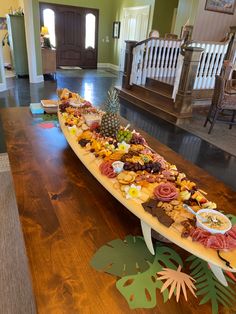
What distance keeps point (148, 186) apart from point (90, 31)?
1017 cm

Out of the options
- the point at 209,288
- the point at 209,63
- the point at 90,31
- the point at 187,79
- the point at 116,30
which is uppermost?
the point at 116,30

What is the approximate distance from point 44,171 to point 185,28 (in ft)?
19.3

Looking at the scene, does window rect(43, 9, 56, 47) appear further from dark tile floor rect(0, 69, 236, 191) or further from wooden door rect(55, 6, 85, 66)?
dark tile floor rect(0, 69, 236, 191)

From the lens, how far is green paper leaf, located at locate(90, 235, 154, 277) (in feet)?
2.89

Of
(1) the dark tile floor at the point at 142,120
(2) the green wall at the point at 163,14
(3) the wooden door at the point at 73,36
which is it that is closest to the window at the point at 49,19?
(3) the wooden door at the point at 73,36

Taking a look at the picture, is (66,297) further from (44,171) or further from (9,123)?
(9,123)

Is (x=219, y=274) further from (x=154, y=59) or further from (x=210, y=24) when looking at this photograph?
(x=210, y=24)

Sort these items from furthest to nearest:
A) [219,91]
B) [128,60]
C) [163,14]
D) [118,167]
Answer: [163,14] → [128,60] → [219,91] → [118,167]

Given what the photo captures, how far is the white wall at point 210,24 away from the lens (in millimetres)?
5797

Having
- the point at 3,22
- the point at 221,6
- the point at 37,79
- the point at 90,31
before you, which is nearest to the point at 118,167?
the point at 37,79

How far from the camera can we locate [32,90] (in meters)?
5.79

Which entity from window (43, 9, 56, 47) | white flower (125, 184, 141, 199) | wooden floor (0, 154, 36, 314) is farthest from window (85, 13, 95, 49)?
white flower (125, 184, 141, 199)

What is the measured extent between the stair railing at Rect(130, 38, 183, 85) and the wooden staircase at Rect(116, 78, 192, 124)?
195 millimetres

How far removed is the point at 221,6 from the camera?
5.92 metres
